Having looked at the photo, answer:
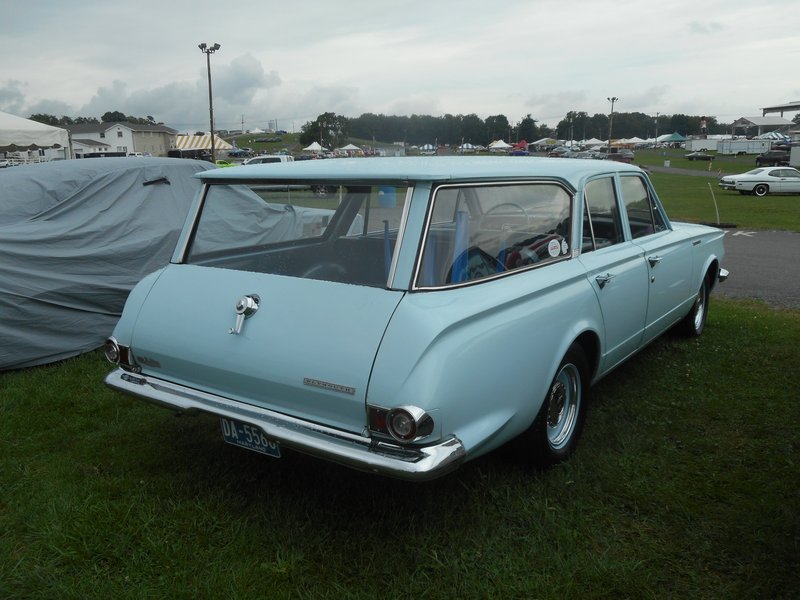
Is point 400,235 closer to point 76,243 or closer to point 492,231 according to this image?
point 492,231

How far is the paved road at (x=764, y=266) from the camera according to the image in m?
8.40

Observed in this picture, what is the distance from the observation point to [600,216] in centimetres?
423

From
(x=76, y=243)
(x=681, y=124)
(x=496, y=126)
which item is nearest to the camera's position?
(x=76, y=243)

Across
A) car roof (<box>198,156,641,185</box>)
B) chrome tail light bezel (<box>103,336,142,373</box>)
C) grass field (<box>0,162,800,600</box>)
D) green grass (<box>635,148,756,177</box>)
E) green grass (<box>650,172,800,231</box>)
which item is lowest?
grass field (<box>0,162,800,600</box>)

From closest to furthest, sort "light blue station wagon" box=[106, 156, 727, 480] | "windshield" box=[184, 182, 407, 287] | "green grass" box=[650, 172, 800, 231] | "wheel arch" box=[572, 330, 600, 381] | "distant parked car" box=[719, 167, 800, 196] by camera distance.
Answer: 1. "light blue station wagon" box=[106, 156, 727, 480]
2. "windshield" box=[184, 182, 407, 287]
3. "wheel arch" box=[572, 330, 600, 381]
4. "green grass" box=[650, 172, 800, 231]
5. "distant parked car" box=[719, 167, 800, 196]

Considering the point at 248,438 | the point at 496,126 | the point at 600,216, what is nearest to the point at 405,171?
the point at 248,438

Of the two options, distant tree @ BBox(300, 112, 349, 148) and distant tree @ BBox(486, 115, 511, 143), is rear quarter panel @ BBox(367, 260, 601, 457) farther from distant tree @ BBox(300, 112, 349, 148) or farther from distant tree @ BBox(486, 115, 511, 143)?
distant tree @ BBox(300, 112, 349, 148)

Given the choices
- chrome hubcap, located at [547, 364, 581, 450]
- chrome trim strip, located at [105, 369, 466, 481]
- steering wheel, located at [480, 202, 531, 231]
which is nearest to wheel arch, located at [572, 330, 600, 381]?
chrome hubcap, located at [547, 364, 581, 450]

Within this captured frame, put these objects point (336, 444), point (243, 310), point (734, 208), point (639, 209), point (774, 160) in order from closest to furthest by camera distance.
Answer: point (336, 444), point (243, 310), point (639, 209), point (734, 208), point (774, 160)

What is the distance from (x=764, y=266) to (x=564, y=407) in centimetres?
832

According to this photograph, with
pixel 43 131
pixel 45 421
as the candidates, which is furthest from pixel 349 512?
pixel 43 131

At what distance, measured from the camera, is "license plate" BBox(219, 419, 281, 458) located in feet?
9.82

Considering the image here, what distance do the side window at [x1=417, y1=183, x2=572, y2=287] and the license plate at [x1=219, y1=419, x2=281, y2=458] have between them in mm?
992

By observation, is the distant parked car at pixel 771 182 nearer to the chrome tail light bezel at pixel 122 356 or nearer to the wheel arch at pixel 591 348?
the wheel arch at pixel 591 348
